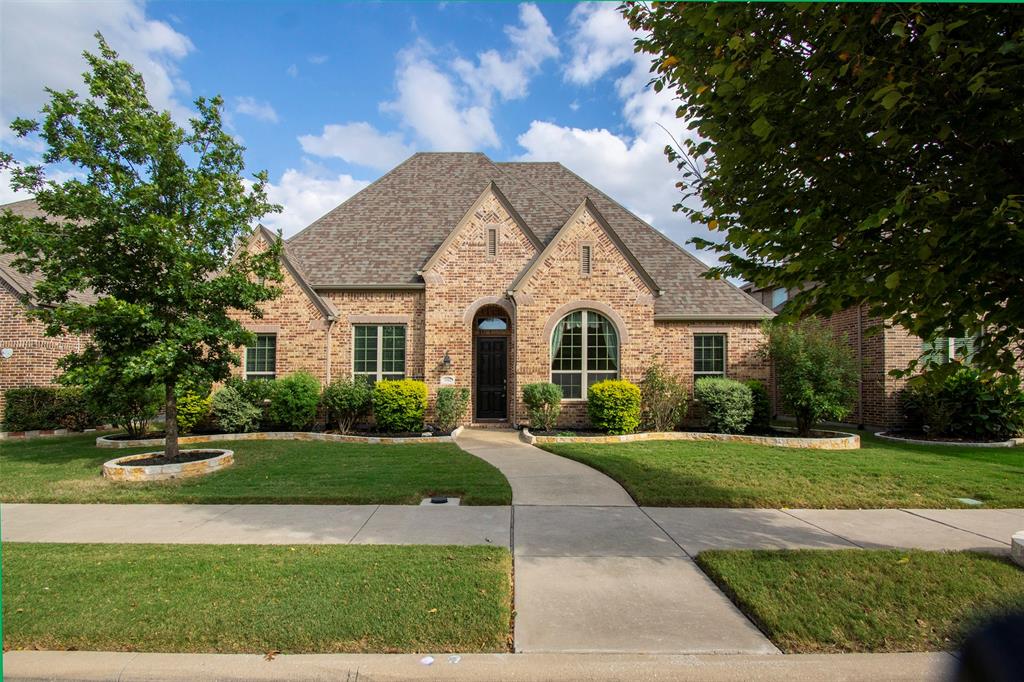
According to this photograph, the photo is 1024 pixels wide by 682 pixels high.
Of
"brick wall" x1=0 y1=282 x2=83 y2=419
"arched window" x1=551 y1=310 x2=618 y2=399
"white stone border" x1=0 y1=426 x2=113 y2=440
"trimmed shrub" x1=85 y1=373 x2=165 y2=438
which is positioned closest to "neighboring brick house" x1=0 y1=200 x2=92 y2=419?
"brick wall" x1=0 y1=282 x2=83 y2=419

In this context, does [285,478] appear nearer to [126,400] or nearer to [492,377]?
[126,400]

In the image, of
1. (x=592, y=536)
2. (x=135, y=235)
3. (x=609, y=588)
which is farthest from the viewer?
(x=135, y=235)

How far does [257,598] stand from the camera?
391cm

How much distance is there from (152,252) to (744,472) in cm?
1087

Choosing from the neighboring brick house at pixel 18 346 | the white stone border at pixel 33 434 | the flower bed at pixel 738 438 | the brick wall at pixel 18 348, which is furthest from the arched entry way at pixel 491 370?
the brick wall at pixel 18 348

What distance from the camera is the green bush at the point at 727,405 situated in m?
12.8

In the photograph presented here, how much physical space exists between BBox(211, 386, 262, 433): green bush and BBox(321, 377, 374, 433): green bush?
1760mm

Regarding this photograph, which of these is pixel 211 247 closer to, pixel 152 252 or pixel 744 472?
pixel 152 252

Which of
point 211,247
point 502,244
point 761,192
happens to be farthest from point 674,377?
point 211,247

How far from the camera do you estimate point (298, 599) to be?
3900mm

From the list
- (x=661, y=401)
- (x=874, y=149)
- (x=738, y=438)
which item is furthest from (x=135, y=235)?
(x=738, y=438)

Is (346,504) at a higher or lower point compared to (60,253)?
lower

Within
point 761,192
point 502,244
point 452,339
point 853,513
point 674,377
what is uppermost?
point 502,244

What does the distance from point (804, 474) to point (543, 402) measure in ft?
19.7
